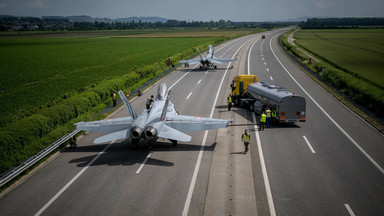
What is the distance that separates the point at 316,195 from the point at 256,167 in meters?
3.91

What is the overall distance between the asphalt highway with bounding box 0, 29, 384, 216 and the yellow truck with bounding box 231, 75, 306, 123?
1270 mm

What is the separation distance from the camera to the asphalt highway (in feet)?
44.0

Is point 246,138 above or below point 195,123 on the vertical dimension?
below

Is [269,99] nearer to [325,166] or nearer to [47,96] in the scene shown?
[325,166]

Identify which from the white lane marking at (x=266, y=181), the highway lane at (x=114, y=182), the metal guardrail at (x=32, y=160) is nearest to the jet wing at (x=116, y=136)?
the highway lane at (x=114, y=182)

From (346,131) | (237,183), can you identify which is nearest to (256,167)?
(237,183)

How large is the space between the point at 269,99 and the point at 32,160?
61.2 ft

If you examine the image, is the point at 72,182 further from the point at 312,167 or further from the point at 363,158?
the point at 363,158

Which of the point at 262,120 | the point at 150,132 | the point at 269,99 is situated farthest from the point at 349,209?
the point at 269,99

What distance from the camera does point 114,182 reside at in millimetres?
15789

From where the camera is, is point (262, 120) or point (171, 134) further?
point (262, 120)

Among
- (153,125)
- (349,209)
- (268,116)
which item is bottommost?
(349,209)

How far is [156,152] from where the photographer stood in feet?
64.4

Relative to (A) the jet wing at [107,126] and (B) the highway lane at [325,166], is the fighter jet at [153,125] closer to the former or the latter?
(A) the jet wing at [107,126]
